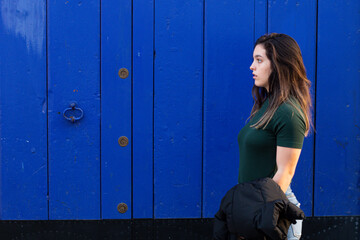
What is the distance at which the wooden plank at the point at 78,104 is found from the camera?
2182 millimetres

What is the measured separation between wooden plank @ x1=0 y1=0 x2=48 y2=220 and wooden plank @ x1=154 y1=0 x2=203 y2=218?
2.08 ft

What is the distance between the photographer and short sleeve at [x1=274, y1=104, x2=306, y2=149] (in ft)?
4.80

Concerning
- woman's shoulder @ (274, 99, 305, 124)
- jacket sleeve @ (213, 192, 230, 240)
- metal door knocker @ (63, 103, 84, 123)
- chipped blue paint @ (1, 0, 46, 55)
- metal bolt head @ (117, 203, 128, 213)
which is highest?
chipped blue paint @ (1, 0, 46, 55)

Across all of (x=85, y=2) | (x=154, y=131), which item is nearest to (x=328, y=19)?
(x=154, y=131)

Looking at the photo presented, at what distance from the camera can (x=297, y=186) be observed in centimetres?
230

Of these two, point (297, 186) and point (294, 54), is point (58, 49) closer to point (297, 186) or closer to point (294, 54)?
point (294, 54)

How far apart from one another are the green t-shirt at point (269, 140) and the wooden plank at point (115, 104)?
827 millimetres

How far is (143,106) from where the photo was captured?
2225 mm

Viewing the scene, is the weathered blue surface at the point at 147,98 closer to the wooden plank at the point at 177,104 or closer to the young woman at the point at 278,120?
the wooden plank at the point at 177,104

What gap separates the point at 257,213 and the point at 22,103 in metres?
1.47

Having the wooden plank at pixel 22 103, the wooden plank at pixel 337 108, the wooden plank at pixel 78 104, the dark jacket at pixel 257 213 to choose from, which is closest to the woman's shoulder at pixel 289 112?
the dark jacket at pixel 257 213

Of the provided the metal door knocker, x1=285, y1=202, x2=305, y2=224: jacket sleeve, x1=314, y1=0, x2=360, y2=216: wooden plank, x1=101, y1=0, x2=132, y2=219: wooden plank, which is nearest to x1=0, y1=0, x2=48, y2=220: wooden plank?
the metal door knocker

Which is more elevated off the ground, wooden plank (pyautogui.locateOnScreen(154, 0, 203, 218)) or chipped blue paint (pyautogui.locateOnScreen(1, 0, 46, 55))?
chipped blue paint (pyautogui.locateOnScreen(1, 0, 46, 55))

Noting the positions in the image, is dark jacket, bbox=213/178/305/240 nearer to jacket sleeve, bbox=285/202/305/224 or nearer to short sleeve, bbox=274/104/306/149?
jacket sleeve, bbox=285/202/305/224
